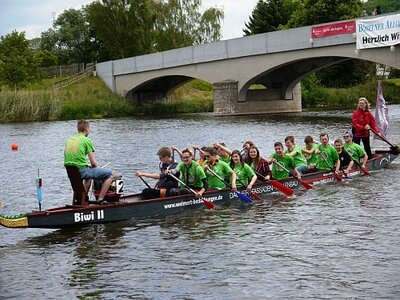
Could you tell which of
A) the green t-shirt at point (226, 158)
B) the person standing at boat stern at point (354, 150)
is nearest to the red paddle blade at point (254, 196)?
the green t-shirt at point (226, 158)

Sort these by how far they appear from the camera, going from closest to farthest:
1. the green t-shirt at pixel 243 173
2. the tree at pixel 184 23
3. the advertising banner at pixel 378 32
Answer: the green t-shirt at pixel 243 173
the advertising banner at pixel 378 32
the tree at pixel 184 23

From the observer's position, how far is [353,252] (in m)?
→ 12.9

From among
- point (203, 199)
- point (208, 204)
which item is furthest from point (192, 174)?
point (208, 204)

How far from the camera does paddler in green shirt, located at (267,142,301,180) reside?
19.6 m

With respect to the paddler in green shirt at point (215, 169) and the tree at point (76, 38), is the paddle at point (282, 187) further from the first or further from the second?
the tree at point (76, 38)

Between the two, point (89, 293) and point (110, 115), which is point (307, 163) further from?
point (110, 115)

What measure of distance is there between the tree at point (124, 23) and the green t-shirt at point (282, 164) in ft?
216

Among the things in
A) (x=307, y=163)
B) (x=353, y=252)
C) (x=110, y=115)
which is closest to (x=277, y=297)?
(x=353, y=252)

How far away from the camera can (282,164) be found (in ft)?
64.8

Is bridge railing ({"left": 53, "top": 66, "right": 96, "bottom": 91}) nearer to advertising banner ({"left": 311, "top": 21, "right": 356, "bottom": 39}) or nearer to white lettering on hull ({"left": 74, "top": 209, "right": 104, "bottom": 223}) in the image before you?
advertising banner ({"left": 311, "top": 21, "right": 356, "bottom": 39})

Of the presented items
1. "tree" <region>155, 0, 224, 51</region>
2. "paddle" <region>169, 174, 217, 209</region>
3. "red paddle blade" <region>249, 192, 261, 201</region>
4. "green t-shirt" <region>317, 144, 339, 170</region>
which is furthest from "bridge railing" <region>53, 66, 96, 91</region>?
"paddle" <region>169, 174, 217, 209</region>

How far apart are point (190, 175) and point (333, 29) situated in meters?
33.1

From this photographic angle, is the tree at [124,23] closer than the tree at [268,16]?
Yes

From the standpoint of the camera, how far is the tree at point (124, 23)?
83188mm
